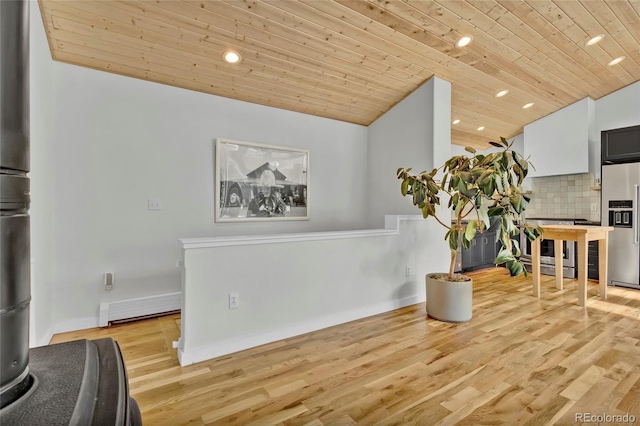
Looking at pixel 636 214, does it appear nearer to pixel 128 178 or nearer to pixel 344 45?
pixel 344 45

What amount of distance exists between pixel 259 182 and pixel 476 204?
225cm

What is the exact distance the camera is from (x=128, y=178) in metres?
2.88

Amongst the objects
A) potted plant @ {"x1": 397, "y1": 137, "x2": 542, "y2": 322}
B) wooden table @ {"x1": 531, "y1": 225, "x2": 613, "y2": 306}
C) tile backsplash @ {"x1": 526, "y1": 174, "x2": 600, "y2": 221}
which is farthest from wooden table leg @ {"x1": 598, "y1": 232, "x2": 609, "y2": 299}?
tile backsplash @ {"x1": 526, "y1": 174, "x2": 600, "y2": 221}

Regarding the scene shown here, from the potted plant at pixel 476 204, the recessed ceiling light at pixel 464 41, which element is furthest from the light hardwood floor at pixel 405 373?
the recessed ceiling light at pixel 464 41

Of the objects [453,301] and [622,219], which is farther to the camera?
[622,219]

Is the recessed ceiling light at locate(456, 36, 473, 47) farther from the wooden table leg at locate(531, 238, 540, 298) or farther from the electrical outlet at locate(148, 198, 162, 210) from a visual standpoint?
the electrical outlet at locate(148, 198, 162, 210)

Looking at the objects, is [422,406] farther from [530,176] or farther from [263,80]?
[530,176]

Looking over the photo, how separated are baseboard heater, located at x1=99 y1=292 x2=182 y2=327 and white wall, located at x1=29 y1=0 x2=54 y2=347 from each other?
1.25 ft

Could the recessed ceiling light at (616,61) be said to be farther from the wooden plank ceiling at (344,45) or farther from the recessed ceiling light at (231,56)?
the recessed ceiling light at (231,56)

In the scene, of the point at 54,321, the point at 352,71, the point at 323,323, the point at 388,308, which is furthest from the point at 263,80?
the point at 54,321

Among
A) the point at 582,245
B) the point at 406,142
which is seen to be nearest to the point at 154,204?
the point at 406,142

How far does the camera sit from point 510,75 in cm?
362

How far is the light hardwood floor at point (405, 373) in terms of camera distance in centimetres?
158

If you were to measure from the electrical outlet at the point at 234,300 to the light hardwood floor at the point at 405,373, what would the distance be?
0.34 metres
